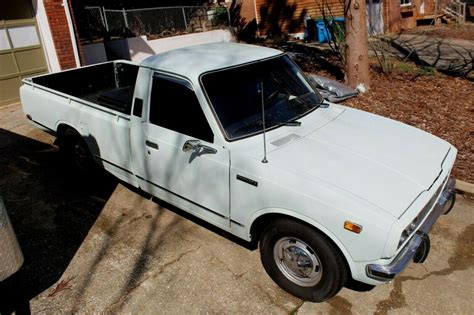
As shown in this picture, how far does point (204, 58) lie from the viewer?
420 cm

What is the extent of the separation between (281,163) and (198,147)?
0.82m

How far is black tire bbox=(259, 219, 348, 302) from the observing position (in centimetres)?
312

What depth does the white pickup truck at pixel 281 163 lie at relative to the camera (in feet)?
9.87

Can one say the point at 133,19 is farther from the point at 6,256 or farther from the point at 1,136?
the point at 6,256

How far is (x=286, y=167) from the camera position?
331cm

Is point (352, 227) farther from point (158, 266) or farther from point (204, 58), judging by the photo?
point (204, 58)

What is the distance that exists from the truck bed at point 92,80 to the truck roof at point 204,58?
1.92m

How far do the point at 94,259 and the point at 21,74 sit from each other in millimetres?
7135

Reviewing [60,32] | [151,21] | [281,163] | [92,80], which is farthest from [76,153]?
[151,21]

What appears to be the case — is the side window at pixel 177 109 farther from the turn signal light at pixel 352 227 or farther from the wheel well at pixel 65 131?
the wheel well at pixel 65 131

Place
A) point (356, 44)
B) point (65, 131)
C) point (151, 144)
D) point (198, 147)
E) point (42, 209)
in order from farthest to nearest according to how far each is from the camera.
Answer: point (356, 44) → point (65, 131) → point (42, 209) → point (151, 144) → point (198, 147)

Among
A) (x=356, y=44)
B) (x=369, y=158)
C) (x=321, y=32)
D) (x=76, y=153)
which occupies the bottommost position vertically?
(x=76, y=153)

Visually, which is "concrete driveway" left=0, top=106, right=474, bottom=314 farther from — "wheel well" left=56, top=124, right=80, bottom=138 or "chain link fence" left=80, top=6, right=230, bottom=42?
"chain link fence" left=80, top=6, right=230, bottom=42

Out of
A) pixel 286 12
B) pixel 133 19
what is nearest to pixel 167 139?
pixel 133 19
